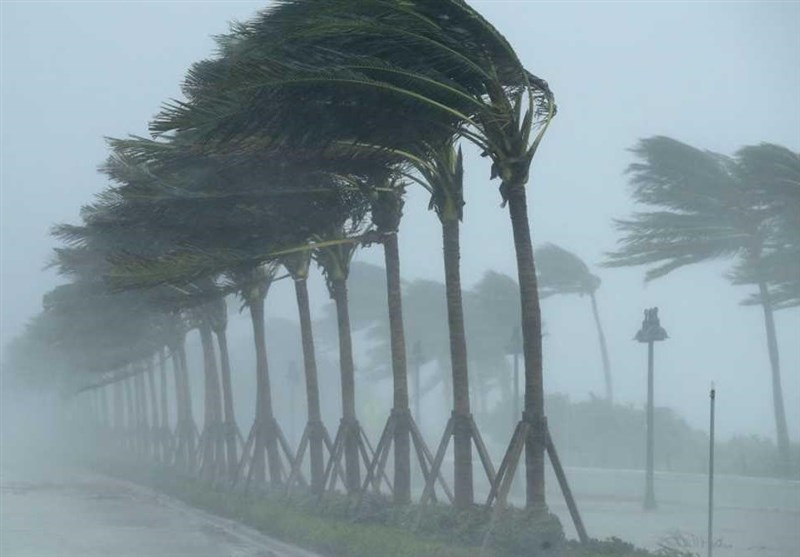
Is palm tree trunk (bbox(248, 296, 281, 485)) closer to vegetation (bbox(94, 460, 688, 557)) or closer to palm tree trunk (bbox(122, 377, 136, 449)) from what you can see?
vegetation (bbox(94, 460, 688, 557))

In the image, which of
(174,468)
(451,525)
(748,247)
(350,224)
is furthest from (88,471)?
(451,525)

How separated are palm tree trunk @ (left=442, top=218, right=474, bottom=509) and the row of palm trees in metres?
0.02

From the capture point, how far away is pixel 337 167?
2028 centimetres

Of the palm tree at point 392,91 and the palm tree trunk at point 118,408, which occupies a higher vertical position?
the palm tree at point 392,91

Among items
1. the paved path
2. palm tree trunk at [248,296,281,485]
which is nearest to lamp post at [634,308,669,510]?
palm tree trunk at [248,296,281,485]

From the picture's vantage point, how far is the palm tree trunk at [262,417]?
30.8 m

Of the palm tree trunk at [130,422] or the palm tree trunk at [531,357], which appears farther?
the palm tree trunk at [130,422]

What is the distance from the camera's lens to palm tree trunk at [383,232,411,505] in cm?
2205

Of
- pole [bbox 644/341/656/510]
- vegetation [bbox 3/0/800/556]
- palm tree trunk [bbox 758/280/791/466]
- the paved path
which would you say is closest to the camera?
vegetation [bbox 3/0/800/556]

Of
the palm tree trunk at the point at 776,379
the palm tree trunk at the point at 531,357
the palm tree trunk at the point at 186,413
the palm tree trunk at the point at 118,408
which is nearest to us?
the palm tree trunk at the point at 531,357

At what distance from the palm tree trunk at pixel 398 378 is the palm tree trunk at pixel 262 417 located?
8.37 m

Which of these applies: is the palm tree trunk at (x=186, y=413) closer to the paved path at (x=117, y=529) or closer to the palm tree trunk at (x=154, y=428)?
the paved path at (x=117, y=529)

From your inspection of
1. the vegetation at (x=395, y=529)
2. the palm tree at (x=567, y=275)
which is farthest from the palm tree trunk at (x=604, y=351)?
the vegetation at (x=395, y=529)

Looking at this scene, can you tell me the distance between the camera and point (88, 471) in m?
57.3
